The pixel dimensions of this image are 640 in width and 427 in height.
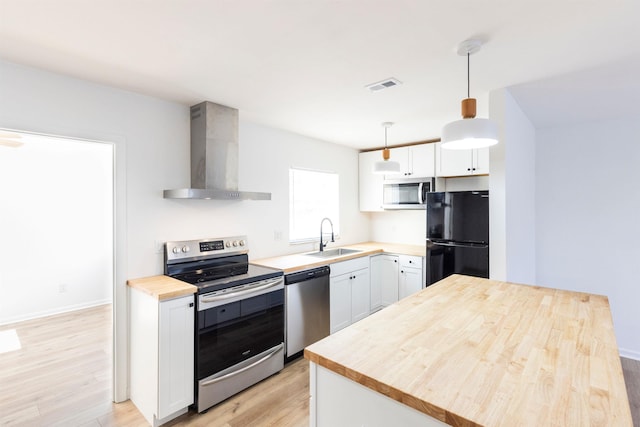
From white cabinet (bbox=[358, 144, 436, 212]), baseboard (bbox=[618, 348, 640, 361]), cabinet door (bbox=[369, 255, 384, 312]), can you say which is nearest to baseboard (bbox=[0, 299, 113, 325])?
cabinet door (bbox=[369, 255, 384, 312])

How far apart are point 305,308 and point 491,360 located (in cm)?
214

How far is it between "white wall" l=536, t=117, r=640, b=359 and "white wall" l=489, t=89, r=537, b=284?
0.99 metres

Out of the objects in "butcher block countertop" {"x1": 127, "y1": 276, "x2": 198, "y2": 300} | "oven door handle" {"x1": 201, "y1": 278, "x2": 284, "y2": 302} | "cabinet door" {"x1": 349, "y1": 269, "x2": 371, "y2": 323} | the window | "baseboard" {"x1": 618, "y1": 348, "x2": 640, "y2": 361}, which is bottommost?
"baseboard" {"x1": 618, "y1": 348, "x2": 640, "y2": 361}

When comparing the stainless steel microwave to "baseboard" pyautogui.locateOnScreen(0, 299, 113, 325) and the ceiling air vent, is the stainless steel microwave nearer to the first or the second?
the ceiling air vent

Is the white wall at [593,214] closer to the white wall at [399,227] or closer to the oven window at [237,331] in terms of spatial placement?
the white wall at [399,227]

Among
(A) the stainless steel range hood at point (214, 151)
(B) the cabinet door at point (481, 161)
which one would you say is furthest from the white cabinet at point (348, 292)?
(B) the cabinet door at point (481, 161)

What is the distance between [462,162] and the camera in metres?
3.75

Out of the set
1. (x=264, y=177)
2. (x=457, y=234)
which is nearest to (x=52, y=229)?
(x=264, y=177)

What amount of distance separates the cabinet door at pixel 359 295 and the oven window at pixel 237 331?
1127mm

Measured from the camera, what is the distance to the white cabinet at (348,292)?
3.36m

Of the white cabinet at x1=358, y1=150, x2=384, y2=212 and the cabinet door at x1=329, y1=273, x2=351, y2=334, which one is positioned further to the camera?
the white cabinet at x1=358, y1=150, x2=384, y2=212

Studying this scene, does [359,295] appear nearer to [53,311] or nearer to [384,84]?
[384,84]

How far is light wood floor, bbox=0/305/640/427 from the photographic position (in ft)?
7.00

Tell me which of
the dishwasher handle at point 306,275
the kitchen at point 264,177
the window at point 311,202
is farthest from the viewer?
the window at point 311,202
